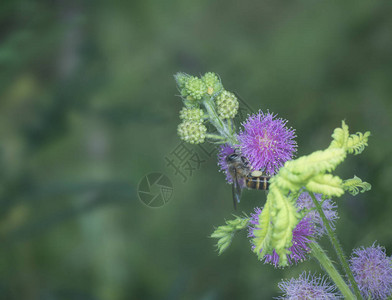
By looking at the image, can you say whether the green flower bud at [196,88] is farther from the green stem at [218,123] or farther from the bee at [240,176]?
the bee at [240,176]

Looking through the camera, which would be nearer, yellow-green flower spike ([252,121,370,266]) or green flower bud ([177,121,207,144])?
yellow-green flower spike ([252,121,370,266])

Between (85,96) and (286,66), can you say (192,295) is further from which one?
(286,66)

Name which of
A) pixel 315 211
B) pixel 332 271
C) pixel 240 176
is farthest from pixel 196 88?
pixel 332 271

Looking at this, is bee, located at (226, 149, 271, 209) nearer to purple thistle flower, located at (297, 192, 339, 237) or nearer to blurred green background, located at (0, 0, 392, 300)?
purple thistle flower, located at (297, 192, 339, 237)

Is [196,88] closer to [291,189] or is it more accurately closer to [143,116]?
[291,189]

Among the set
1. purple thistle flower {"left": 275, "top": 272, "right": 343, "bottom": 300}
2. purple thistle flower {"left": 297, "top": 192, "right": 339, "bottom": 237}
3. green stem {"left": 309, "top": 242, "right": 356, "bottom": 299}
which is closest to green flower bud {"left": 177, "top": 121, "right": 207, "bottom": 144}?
purple thistle flower {"left": 297, "top": 192, "right": 339, "bottom": 237}

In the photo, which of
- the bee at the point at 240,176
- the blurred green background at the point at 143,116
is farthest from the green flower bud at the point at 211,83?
the blurred green background at the point at 143,116

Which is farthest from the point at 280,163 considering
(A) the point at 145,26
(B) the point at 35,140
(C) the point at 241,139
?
(A) the point at 145,26
